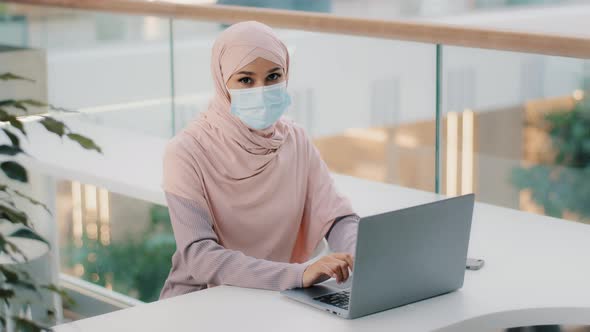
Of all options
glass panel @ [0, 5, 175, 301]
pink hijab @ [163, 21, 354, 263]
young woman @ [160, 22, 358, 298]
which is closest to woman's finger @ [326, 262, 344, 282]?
young woman @ [160, 22, 358, 298]

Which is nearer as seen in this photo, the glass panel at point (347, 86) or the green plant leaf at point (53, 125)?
the green plant leaf at point (53, 125)

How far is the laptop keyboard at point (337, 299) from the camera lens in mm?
1609

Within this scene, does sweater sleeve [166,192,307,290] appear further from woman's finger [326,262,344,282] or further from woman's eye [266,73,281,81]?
woman's eye [266,73,281,81]

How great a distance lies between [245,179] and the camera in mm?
1939

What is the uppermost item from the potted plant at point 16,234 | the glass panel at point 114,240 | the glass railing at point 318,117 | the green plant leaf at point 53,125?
the green plant leaf at point 53,125

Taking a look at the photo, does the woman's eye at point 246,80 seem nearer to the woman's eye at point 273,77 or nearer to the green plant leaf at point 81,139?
the woman's eye at point 273,77

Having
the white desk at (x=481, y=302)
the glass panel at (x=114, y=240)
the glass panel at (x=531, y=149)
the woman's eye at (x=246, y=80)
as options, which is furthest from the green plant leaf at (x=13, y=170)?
the glass panel at (x=114, y=240)

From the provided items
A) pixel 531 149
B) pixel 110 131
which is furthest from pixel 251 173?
pixel 110 131

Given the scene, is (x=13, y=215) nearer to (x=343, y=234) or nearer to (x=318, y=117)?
(x=343, y=234)

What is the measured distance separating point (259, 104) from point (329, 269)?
39 centimetres

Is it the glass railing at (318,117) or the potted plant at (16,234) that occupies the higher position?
the potted plant at (16,234)

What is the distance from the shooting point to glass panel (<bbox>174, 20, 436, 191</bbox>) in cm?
330

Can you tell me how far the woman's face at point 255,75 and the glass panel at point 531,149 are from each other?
0.72m

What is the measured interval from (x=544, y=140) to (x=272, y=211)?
1.35 meters
